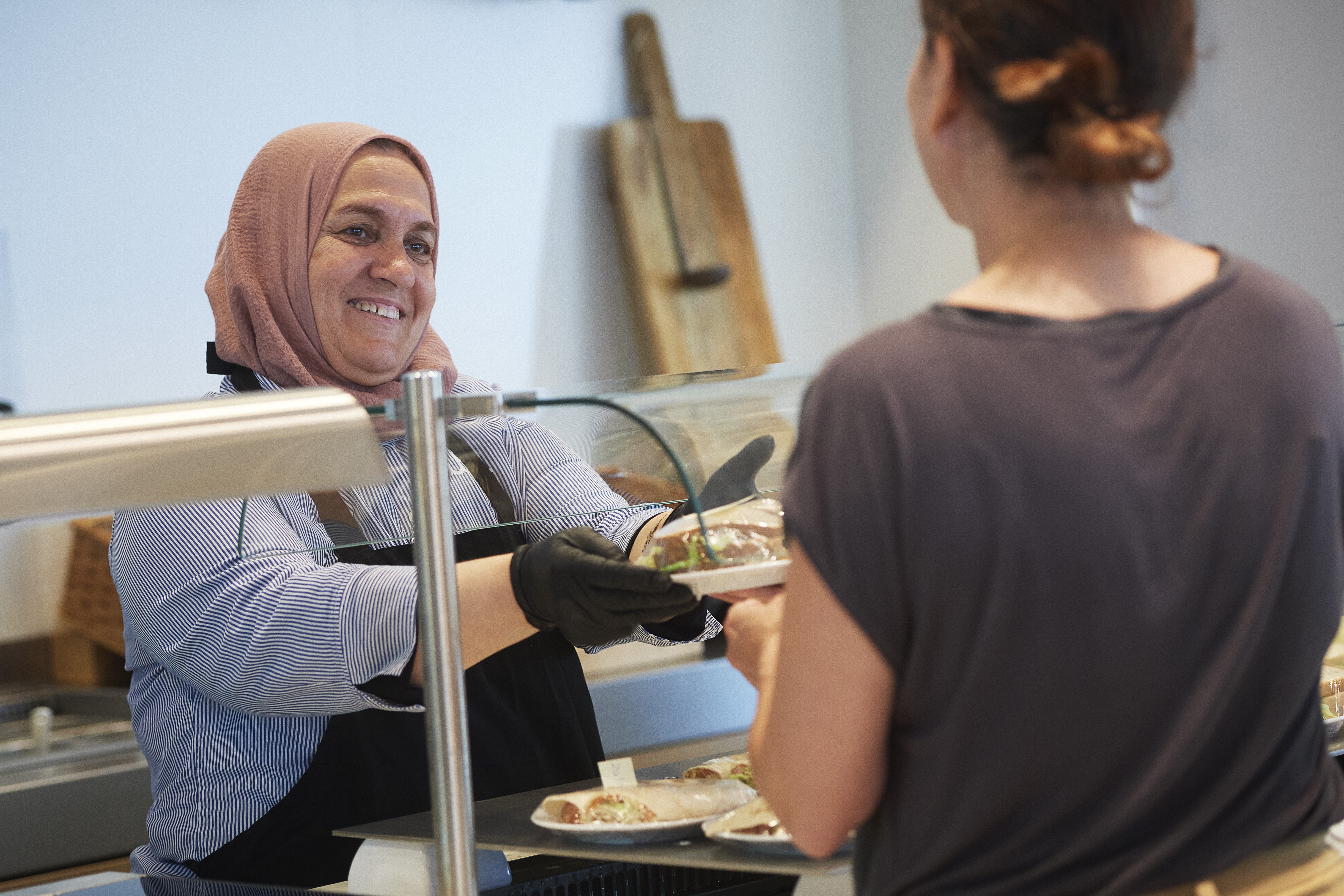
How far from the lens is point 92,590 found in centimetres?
222

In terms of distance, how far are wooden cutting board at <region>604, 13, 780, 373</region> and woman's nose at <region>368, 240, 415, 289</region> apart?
4.81ft

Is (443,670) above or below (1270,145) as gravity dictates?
below

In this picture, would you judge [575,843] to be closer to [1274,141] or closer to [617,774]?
[617,774]

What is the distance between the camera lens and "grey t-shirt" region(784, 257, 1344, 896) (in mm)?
583

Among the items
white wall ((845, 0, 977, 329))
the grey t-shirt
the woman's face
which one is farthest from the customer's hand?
white wall ((845, 0, 977, 329))

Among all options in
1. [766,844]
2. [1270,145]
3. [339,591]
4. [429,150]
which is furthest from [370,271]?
[1270,145]

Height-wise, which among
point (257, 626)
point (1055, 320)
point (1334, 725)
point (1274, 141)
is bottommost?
point (1334, 725)

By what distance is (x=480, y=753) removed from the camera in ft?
4.24

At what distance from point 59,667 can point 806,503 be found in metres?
2.13

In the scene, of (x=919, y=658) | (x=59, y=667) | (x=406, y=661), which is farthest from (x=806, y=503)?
(x=59, y=667)

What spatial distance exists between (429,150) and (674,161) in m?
0.62

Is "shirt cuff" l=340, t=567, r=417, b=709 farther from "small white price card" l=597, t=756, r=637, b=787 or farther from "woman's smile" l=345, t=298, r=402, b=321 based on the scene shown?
"woman's smile" l=345, t=298, r=402, b=321

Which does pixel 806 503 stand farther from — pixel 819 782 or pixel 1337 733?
pixel 1337 733

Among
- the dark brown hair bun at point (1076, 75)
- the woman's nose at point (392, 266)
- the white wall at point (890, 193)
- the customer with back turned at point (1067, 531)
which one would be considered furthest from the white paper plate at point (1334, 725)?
the white wall at point (890, 193)
